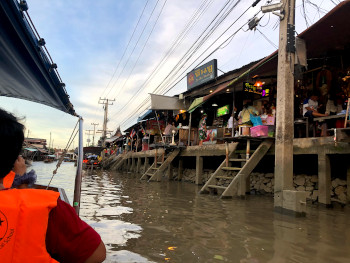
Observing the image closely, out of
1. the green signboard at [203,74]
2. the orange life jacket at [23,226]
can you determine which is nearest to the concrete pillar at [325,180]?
the orange life jacket at [23,226]

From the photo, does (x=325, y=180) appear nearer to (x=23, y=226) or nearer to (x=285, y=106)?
(x=285, y=106)

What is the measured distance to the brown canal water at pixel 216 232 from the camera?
3221 millimetres

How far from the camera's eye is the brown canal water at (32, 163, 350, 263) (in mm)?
3221

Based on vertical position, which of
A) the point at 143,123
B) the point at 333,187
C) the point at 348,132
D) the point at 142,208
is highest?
the point at 143,123

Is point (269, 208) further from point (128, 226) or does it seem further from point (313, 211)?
point (128, 226)

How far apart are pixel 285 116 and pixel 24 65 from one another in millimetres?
4998

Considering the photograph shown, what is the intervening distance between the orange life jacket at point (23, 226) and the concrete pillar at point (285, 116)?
546 cm

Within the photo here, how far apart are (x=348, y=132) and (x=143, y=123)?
17.0 metres

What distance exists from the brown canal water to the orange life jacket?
213cm

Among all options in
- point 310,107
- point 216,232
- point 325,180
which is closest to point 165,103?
point 310,107

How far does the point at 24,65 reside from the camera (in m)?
3.36

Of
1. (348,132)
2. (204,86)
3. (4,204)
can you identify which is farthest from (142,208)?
(204,86)

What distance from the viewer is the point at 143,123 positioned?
21562mm

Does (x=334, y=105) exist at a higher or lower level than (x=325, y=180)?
higher
